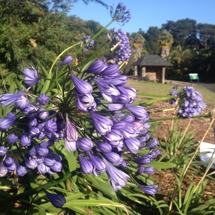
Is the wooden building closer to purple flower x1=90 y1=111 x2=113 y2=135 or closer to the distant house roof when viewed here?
the distant house roof

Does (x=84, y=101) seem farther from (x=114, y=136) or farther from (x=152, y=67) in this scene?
(x=152, y=67)

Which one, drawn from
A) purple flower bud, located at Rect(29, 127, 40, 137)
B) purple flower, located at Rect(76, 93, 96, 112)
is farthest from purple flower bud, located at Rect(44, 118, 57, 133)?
purple flower, located at Rect(76, 93, 96, 112)

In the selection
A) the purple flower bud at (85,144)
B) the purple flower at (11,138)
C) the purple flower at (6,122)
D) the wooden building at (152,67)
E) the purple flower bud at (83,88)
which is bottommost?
the wooden building at (152,67)

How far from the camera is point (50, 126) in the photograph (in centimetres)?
108

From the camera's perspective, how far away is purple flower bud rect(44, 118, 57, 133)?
3.52 ft

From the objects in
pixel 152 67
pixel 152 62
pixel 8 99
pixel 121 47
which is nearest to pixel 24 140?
pixel 8 99

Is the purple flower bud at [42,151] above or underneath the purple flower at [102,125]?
underneath

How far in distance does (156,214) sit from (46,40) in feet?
9.33

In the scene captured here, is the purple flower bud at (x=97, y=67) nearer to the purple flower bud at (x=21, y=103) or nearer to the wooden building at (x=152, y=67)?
the purple flower bud at (x=21, y=103)

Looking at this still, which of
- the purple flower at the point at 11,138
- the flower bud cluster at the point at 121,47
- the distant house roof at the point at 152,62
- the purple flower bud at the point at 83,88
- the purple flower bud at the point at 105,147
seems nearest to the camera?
the purple flower bud at the point at 83,88

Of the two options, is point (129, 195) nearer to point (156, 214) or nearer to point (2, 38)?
point (156, 214)

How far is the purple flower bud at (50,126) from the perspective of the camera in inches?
42.3

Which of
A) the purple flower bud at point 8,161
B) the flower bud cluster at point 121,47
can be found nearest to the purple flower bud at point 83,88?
the purple flower bud at point 8,161

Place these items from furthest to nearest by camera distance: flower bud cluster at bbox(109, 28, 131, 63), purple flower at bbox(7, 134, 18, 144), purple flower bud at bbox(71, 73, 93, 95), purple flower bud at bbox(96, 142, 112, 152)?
flower bud cluster at bbox(109, 28, 131, 63) < purple flower at bbox(7, 134, 18, 144) < purple flower bud at bbox(96, 142, 112, 152) < purple flower bud at bbox(71, 73, 93, 95)
